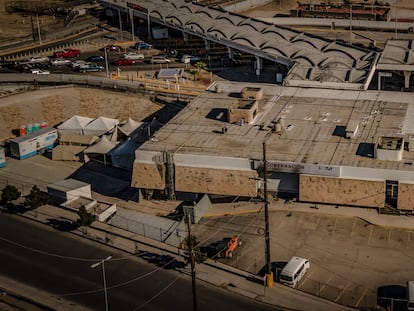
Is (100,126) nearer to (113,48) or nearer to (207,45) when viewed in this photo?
(207,45)

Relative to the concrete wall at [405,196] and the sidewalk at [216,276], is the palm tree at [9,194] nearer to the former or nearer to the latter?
the sidewalk at [216,276]

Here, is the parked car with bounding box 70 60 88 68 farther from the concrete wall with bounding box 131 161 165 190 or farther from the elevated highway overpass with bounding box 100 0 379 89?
the concrete wall with bounding box 131 161 165 190

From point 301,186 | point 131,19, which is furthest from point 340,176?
point 131,19

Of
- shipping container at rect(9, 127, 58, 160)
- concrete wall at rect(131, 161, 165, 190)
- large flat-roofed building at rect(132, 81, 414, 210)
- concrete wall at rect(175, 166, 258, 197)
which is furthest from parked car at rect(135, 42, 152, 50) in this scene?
concrete wall at rect(175, 166, 258, 197)

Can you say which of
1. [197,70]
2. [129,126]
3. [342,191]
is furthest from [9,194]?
[197,70]

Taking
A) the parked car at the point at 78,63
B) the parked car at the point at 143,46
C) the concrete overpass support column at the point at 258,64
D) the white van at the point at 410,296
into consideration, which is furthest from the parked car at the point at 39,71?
the white van at the point at 410,296
